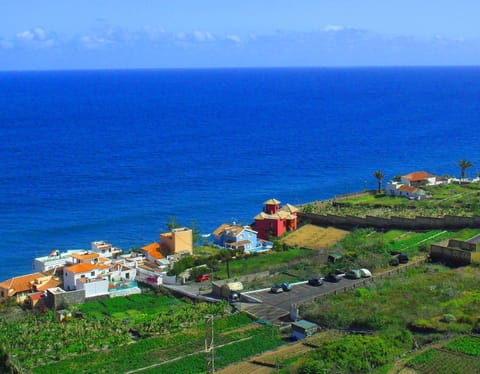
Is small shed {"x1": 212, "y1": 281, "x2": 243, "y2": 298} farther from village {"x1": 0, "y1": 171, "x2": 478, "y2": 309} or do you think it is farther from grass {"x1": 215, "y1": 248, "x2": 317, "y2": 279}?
grass {"x1": 215, "y1": 248, "x2": 317, "y2": 279}

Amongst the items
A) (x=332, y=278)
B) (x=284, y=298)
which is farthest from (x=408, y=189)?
(x=284, y=298)

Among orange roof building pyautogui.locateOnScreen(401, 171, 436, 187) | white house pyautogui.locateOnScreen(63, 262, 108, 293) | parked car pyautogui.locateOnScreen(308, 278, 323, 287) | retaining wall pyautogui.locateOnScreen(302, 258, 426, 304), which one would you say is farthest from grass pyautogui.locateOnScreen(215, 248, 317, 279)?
orange roof building pyautogui.locateOnScreen(401, 171, 436, 187)

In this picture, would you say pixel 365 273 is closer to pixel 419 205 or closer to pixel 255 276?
pixel 255 276

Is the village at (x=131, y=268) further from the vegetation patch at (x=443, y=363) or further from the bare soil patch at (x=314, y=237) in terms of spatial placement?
the vegetation patch at (x=443, y=363)

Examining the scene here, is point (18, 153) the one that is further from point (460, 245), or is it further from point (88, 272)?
point (460, 245)

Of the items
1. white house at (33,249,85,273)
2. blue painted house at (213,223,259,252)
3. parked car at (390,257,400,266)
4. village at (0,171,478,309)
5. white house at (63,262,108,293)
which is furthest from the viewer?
blue painted house at (213,223,259,252)

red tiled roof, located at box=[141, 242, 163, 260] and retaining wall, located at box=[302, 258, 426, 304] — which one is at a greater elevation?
retaining wall, located at box=[302, 258, 426, 304]

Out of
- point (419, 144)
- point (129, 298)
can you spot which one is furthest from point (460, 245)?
point (419, 144)
